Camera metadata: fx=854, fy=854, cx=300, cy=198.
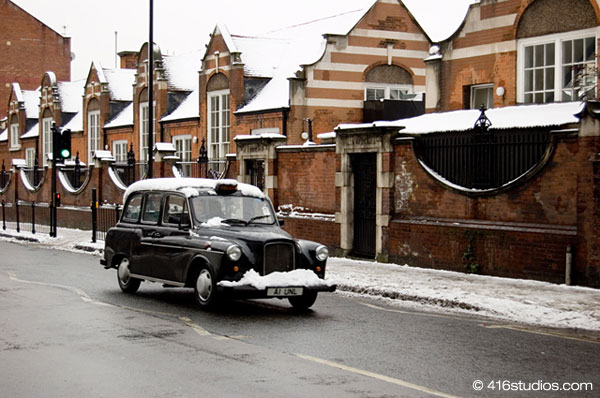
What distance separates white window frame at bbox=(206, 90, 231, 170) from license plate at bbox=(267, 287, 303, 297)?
71.3 ft

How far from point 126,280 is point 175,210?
179 cm

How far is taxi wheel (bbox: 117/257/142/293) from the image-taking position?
14180mm

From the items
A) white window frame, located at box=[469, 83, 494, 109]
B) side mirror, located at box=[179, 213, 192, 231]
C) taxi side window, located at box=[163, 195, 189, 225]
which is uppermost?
white window frame, located at box=[469, 83, 494, 109]

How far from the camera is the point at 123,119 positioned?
140ft

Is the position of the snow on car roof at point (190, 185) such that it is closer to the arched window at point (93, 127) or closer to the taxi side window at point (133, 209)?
the taxi side window at point (133, 209)

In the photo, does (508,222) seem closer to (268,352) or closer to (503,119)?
(503,119)

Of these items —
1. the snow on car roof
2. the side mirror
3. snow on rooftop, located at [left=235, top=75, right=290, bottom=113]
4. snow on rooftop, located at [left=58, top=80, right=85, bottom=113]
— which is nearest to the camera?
the side mirror

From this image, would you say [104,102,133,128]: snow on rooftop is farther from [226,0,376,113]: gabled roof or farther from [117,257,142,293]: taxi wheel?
[117,257,142,293]: taxi wheel

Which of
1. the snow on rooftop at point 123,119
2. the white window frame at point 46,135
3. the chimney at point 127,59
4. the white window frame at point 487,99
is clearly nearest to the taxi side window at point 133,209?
the white window frame at point 487,99

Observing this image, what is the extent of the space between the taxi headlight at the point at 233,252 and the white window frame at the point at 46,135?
40686 mm

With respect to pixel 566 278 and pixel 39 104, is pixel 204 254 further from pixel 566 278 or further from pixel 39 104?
pixel 39 104

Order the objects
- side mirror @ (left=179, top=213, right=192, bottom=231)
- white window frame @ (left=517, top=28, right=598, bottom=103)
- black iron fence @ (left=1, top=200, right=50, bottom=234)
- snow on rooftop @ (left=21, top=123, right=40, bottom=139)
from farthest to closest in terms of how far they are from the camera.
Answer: snow on rooftop @ (left=21, top=123, right=40, bottom=139), black iron fence @ (left=1, top=200, right=50, bottom=234), white window frame @ (left=517, top=28, right=598, bottom=103), side mirror @ (left=179, top=213, right=192, bottom=231)

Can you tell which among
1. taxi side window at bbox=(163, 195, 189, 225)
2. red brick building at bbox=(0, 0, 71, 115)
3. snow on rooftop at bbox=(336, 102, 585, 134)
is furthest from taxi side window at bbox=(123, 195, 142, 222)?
red brick building at bbox=(0, 0, 71, 115)

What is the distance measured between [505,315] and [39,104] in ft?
149
